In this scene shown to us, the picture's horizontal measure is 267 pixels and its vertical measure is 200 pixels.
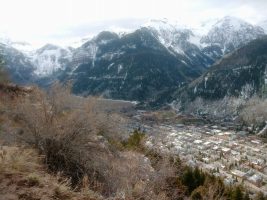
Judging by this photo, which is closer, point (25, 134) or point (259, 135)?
point (25, 134)

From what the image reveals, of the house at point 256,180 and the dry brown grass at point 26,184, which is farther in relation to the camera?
the house at point 256,180

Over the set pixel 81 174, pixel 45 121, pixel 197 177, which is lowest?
pixel 197 177

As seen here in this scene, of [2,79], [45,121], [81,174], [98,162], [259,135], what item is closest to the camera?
[81,174]

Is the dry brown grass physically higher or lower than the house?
higher

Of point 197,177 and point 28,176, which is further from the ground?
point 28,176

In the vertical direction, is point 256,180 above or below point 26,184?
below

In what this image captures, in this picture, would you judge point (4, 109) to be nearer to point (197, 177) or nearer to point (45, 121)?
point (45, 121)

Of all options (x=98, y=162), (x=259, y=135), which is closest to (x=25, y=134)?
(x=98, y=162)

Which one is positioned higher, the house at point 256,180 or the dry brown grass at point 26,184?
A: the dry brown grass at point 26,184

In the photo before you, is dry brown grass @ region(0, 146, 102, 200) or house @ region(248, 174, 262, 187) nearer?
dry brown grass @ region(0, 146, 102, 200)

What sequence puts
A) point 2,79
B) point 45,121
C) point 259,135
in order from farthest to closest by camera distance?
point 259,135 < point 2,79 < point 45,121

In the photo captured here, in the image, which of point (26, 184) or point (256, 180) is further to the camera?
point (256, 180)
